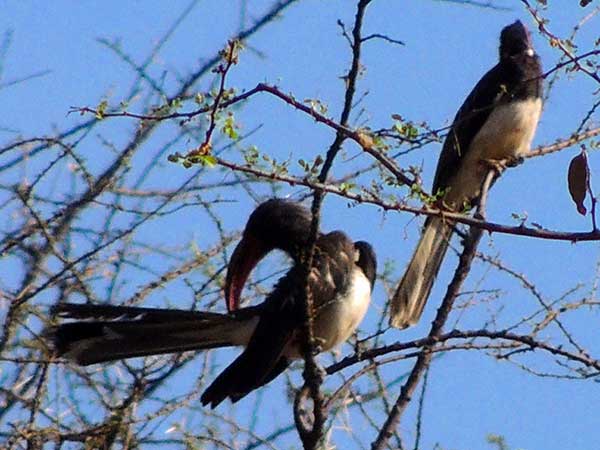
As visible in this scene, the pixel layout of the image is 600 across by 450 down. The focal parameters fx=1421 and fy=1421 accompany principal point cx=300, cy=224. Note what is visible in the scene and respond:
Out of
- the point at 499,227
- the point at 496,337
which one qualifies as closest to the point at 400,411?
the point at 496,337

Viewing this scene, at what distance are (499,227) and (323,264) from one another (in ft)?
5.51

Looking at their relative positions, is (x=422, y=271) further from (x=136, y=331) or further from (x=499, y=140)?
(x=136, y=331)

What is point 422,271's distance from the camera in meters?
5.54

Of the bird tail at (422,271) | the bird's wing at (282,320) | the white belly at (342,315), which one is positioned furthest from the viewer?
the bird tail at (422,271)

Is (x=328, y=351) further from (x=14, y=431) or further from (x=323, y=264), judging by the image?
(x=14, y=431)

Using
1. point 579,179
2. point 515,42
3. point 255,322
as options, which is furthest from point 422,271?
point 579,179

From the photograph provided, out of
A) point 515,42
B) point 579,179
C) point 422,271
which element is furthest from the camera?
point 515,42

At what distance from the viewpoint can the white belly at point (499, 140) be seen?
19.3ft

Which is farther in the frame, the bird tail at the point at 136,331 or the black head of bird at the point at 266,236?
the black head of bird at the point at 266,236

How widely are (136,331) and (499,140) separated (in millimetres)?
Result: 2113

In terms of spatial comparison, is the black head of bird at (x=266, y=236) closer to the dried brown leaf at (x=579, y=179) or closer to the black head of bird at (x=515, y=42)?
the black head of bird at (x=515, y=42)

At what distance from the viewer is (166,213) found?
5031 millimetres

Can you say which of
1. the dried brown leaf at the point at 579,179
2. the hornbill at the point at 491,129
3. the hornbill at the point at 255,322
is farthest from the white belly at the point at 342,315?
the dried brown leaf at the point at 579,179

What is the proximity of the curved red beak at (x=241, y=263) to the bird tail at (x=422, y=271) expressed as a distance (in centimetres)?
53
